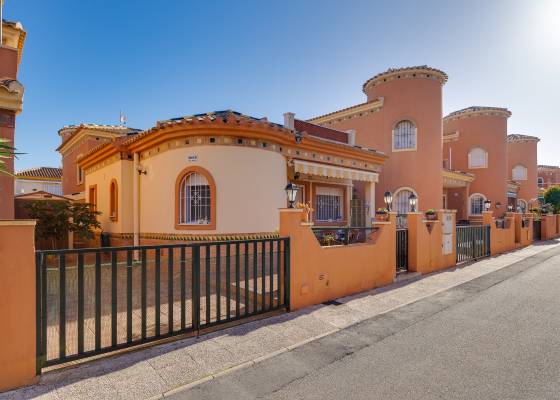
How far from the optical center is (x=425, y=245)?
40.6ft

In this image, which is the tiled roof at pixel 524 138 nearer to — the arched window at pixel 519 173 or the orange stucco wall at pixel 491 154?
the arched window at pixel 519 173

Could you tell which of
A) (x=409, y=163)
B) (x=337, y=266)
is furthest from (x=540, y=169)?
(x=337, y=266)

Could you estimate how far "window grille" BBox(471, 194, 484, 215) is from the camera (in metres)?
30.5

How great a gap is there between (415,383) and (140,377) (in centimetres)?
401

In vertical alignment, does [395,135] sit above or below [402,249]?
above

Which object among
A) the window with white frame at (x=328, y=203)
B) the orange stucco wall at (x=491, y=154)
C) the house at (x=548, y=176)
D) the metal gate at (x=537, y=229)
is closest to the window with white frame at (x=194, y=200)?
the window with white frame at (x=328, y=203)

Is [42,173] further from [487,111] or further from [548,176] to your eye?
[548,176]

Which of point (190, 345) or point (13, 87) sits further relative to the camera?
point (13, 87)

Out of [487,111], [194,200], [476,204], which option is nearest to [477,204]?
[476,204]

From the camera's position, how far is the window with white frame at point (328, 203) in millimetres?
17781

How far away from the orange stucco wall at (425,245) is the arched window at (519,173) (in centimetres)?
3422

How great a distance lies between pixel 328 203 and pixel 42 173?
34.6 metres

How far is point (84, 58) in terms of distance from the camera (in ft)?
45.3

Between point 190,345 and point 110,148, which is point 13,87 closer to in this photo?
point 190,345
